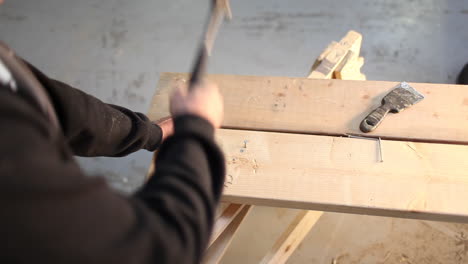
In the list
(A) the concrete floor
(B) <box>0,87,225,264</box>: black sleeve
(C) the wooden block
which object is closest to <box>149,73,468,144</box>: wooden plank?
(C) the wooden block

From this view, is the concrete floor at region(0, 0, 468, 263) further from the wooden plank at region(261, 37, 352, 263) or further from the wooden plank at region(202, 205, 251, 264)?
the wooden plank at region(202, 205, 251, 264)

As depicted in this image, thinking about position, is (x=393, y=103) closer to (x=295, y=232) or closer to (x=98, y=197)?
(x=295, y=232)

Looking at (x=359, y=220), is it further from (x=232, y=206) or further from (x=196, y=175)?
(x=196, y=175)

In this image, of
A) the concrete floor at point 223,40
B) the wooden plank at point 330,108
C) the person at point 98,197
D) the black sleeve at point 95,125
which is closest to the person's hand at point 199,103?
the person at point 98,197

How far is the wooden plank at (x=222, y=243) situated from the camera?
1.01 meters

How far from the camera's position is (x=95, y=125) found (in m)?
0.81

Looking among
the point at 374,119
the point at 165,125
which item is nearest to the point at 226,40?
the point at 165,125

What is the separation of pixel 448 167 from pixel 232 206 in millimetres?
546

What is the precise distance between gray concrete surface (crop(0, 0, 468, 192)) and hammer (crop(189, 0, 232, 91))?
116 cm

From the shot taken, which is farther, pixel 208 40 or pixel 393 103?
pixel 393 103

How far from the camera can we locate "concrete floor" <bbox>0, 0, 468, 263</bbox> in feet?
6.72

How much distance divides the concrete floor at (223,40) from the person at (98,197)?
→ 1.35 metres

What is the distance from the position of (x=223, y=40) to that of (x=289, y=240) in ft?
4.67

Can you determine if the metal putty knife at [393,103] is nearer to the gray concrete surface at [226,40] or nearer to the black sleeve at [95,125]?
the black sleeve at [95,125]
